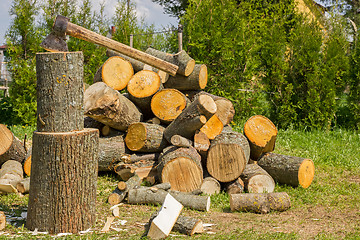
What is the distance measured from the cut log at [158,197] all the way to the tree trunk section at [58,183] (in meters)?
1.15

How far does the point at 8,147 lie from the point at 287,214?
415 cm

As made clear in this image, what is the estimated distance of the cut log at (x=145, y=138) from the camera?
5.59 m

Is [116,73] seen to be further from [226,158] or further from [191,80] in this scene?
[226,158]

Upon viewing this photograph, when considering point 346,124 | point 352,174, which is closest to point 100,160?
point 352,174

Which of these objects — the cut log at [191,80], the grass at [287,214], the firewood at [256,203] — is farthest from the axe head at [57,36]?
the firewood at [256,203]

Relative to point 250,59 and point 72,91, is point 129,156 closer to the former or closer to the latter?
point 72,91

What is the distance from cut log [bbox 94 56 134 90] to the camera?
6.53 meters

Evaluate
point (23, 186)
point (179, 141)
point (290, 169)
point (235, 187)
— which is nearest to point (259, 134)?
point (290, 169)

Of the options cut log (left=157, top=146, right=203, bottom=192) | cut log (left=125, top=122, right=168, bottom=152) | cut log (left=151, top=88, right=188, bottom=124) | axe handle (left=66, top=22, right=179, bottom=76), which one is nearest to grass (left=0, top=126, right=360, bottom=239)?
cut log (left=157, top=146, right=203, bottom=192)

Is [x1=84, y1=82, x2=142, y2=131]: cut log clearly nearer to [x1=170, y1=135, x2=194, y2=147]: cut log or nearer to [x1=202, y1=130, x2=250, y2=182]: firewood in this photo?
[x1=170, y1=135, x2=194, y2=147]: cut log

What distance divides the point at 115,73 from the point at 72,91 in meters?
3.13

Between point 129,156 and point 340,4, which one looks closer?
point 129,156

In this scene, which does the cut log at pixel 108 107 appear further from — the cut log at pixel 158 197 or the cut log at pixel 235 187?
the cut log at pixel 235 187

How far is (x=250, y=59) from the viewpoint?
922 cm
